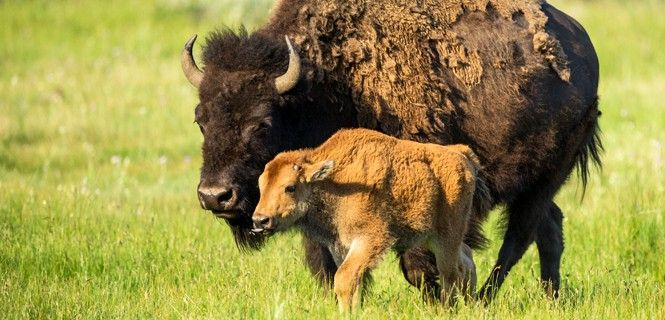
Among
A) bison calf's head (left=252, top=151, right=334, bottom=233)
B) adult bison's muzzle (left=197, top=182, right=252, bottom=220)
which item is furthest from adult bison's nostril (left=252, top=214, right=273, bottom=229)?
adult bison's muzzle (left=197, top=182, right=252, bottom=220)

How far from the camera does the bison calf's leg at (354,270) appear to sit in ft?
18.6

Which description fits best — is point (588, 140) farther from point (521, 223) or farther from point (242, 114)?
point (242, 114)

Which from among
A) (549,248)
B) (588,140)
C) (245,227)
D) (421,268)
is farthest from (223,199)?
(588,140)

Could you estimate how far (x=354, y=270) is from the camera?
5.69 metres

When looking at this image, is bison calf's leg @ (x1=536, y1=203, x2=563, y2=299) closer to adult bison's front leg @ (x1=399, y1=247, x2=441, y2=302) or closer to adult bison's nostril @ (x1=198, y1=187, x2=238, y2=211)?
adult bison's front leg @ (x1=399, y1=247, x2=441, y2=302)

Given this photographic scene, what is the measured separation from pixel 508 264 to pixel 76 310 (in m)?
2.80

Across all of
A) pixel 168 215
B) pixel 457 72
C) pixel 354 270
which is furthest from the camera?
pixel 168 215

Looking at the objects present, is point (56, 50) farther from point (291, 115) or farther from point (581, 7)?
point (291, 115)

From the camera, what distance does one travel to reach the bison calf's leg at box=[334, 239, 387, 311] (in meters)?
5.67

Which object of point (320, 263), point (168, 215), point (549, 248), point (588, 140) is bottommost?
point (168, 215)

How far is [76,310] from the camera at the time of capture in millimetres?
6395

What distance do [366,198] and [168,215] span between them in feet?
13.3

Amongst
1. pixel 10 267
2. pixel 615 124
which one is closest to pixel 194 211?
pixel 10 267

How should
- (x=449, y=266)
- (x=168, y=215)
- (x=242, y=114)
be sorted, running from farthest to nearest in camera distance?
(x=168, y=215)
(x=242, y=114)
(x=449, y=266)
